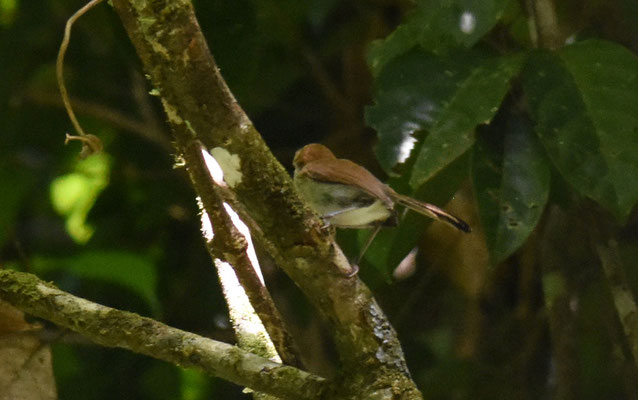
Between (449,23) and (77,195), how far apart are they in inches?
67.8

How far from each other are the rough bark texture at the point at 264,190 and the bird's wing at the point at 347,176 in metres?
0.59

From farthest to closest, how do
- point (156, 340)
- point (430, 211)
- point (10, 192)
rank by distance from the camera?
point (10, 192)
point (430, 211)
point (156, 340)

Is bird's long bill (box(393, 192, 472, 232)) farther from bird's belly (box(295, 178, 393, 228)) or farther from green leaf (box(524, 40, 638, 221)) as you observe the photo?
green leaf (box(524, 40, 638, 221))

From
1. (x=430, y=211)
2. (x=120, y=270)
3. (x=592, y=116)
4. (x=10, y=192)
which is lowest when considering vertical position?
(x=120, y=270)

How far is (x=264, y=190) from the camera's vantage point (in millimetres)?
1474

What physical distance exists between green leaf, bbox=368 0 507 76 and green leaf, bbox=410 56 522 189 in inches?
4.3

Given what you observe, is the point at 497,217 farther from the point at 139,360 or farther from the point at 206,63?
the point at 139,360

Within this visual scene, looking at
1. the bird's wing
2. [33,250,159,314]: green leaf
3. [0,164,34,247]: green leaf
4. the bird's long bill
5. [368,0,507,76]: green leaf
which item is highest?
[368,0,507,76]: green leaf

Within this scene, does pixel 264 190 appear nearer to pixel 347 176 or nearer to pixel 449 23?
pixel 347 176

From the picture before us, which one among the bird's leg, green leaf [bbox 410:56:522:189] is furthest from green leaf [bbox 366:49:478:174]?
the bird's leg

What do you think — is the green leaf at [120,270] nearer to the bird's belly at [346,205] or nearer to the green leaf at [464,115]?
the bird's belly at [346,205]

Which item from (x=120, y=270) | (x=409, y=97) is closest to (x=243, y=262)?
(x=409, y=97)

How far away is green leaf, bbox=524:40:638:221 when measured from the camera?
217cm

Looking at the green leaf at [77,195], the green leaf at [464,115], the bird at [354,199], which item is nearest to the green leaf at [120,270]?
the green leaf at [77,195]
